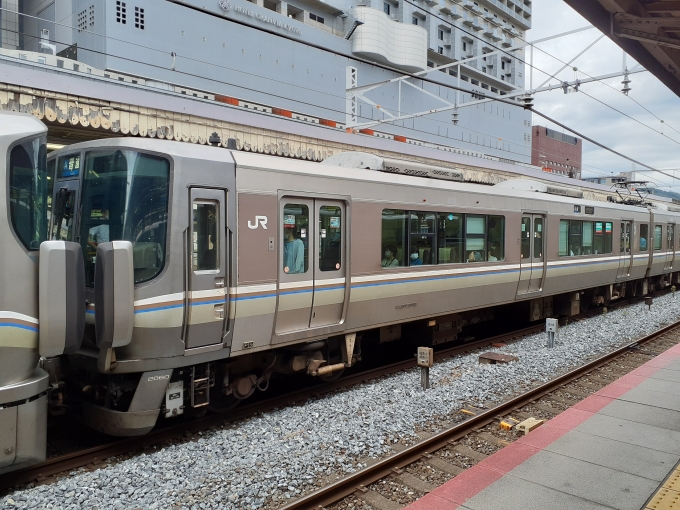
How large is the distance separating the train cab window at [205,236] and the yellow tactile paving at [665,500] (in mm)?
4544

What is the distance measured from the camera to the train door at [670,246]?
19781 mm

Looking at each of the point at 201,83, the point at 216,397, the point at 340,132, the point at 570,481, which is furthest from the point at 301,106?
the point at 570,481

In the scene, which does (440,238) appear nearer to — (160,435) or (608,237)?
(160,435)

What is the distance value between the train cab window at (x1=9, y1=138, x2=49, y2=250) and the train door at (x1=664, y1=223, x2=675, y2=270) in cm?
2059

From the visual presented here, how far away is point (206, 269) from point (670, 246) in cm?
1956

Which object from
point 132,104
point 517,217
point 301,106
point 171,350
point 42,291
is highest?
point 301,106

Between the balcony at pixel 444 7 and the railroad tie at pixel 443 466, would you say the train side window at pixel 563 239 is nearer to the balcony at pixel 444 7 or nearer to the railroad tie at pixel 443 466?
the railroad tie at pixel 443 466

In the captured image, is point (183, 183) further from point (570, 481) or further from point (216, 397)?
point (570, 481)

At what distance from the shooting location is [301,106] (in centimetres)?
3228

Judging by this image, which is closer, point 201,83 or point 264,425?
point 264,425

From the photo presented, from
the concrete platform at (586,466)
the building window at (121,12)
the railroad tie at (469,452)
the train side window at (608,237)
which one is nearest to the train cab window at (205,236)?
the concrete platform at (586,466)

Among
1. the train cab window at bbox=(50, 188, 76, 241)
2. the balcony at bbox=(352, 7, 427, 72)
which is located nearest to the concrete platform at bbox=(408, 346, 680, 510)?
the train cab window at bbox=(50, 188, 76, 241)

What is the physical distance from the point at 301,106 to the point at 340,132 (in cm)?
1792

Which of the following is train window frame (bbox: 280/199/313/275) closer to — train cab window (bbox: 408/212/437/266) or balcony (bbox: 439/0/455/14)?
train cab window (bbox: 408/212/437/266)
